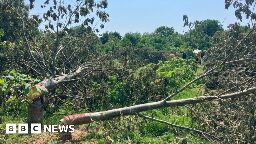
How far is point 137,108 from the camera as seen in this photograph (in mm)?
7316

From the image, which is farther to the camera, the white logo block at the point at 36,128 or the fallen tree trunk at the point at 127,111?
the white logo block at the point at 36,128

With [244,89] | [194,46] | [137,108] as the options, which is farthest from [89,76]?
[194,46]

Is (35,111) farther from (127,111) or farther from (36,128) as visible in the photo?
(127,111)

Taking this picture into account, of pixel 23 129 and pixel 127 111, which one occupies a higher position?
pixel 127 111

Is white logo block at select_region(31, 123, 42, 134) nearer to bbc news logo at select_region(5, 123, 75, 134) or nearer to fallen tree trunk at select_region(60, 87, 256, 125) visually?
bbc news logo at select_region(5, 123, 75, 134)

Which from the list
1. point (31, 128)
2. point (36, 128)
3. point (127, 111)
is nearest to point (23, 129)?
point (31, 128)

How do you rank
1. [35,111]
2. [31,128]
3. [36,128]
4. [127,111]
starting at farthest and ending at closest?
[35,111] → [31,128] → [36,128] → [127,111]

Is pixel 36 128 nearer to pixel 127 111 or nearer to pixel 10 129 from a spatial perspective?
pixel 10 129

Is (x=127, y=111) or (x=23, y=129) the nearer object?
(x=127, y=111)

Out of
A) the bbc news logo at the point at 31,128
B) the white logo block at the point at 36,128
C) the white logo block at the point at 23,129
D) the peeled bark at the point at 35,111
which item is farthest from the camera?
the peeled bark at the point at 35,111

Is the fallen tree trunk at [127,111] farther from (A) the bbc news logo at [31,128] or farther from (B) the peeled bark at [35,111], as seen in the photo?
(B) the peeled bark at [35,111]

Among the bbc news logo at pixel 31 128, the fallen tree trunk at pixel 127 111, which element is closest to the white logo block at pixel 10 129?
the bbc news logo at pixel 31 128

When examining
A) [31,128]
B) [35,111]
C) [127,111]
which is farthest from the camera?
[35,111]

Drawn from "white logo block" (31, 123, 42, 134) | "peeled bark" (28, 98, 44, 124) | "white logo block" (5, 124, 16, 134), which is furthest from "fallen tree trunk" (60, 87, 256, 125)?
"white logo block" (5, 124, 16, 134)
